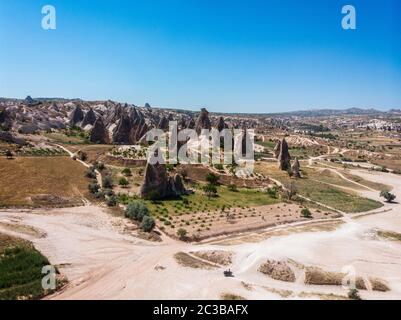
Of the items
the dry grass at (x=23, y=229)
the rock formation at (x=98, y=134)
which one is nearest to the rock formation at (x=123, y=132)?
the rock formation at (x=98, y=134)

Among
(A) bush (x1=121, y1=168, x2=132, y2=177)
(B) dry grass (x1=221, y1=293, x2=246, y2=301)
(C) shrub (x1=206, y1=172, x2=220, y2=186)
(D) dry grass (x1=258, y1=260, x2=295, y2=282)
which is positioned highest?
(A) bush (x1=121, y1=168, x2=132, y2=177)

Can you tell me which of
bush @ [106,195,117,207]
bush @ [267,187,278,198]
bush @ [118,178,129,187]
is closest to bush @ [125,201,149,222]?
bush @ [106,195,117,207]

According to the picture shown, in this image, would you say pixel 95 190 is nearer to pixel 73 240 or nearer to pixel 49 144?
pixel 73 240

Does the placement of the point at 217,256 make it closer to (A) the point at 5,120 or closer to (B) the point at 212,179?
(B) the point at 212,179

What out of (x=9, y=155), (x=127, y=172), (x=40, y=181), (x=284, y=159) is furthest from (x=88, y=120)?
(x=40, y=181)

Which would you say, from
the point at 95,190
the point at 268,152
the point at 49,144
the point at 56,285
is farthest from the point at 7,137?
the point at 268,152

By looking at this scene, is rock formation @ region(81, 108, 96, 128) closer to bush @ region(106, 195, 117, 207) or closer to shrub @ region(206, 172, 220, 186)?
shrub @ region(206, 172, 220, 186)
